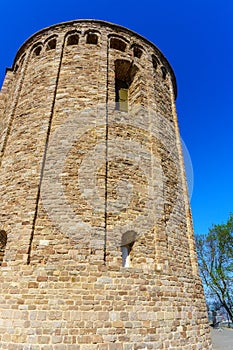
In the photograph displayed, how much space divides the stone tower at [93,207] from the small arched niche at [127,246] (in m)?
0.03

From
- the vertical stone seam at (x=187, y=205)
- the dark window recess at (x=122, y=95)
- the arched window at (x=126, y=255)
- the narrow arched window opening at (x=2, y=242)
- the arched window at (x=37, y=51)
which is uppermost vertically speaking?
the arched window at (x=37, y=51)

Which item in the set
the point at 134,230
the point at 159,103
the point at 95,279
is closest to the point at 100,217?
the point at 134,230

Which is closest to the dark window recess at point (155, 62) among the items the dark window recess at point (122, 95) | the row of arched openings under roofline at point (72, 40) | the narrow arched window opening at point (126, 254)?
the dark window recess at point (122, 95)

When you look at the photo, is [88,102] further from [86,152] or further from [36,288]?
[36,288]

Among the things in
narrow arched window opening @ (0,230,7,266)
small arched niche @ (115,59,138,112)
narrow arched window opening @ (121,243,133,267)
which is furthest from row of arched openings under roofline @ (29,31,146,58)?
narrow arched window opening @ (121,243,133,267)

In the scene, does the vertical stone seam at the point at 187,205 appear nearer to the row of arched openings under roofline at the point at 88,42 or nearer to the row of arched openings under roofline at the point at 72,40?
the row of arched openings under roofline at the point at 88,42

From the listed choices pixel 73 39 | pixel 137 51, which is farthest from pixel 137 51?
pixel 73 39

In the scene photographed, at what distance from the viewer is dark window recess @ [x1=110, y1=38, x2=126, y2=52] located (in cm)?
976

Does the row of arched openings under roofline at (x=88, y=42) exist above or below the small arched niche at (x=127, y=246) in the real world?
above

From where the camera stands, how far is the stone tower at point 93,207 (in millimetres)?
5254

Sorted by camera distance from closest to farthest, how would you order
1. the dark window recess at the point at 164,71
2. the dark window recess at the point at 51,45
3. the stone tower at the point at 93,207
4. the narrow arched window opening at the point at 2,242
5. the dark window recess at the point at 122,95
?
1. the stone tower at the point at 93,207
2. the narrow arched window opening at the point at 2,242
3. the dark window recess at the point at 122,95
4. the dark window recess at the point at 51,45
5. the dark window recess at the point at 164,71

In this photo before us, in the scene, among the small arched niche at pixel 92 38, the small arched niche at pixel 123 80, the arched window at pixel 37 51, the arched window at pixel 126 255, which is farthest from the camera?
the arched window at pixel 37 51

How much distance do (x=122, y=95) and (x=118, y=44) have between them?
7.31 ft

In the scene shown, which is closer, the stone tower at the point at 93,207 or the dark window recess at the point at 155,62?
the stone tower at the point at 93,207
